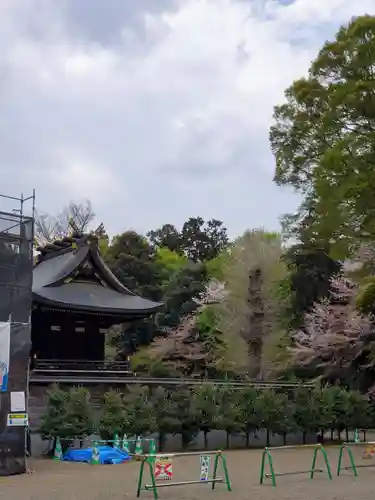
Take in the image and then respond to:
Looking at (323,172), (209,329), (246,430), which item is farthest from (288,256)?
(323,172)

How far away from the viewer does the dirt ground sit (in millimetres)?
10930

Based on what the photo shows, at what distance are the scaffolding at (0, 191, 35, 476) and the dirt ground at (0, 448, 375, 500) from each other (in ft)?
2.21

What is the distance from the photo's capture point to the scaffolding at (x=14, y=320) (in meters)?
13.7

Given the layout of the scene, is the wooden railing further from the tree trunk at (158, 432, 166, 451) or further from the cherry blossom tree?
the cherry blossom tree

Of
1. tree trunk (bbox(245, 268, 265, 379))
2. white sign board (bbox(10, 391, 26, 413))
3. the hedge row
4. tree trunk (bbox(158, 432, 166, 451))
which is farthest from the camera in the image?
tree trunk (bbox(245, 268, 265, 379))

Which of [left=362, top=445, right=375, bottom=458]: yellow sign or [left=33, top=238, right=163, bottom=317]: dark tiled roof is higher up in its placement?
[left=33, top=238, right=163, bottom=317]: dark tiled roof

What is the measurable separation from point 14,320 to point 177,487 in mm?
5269

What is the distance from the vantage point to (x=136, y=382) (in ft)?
69.8

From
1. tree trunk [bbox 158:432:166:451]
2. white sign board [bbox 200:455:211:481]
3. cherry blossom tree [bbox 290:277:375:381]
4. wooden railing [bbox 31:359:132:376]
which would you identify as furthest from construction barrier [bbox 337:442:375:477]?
cherry blossom tree [bbox 290:277:375:381]

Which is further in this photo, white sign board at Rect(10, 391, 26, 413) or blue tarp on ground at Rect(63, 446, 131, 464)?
blue tarp on ground at Rect(63, 446, 131, 464)

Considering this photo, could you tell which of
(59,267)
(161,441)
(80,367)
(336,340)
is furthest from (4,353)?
(336,340)

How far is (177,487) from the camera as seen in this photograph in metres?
12.0

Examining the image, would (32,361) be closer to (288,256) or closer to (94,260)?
(94,260)

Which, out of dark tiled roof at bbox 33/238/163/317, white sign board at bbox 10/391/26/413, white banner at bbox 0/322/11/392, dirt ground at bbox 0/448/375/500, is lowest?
dirt ground at bbox 0/448/375/500
